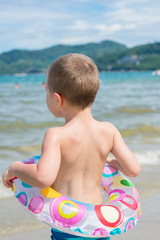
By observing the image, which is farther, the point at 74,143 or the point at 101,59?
the point at 101,59

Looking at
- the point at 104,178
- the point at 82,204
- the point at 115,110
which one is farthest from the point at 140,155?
the point at 115,110

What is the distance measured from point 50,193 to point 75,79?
561 mm

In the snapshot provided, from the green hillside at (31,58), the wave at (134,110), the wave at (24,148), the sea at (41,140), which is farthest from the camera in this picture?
the green hillside at (31,58)

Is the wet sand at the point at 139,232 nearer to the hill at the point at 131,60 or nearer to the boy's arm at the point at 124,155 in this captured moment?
the boy's arm at the point at 124,155

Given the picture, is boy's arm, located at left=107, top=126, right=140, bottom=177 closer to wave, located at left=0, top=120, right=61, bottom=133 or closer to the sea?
the sea

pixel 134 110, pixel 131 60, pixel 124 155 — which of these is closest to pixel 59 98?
pixel 124 155

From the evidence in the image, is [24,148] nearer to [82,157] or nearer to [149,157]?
[149,157]

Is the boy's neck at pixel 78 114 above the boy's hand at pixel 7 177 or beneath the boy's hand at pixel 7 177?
above

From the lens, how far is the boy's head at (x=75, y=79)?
1.71 meters

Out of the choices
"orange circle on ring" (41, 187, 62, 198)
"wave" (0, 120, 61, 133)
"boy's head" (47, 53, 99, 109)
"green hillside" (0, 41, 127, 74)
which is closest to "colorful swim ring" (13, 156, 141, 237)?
"orange circle on ring" (41, 187, 62, 198)

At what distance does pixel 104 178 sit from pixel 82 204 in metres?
0.42

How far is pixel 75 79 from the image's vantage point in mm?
1699

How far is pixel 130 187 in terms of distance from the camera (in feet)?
7.01

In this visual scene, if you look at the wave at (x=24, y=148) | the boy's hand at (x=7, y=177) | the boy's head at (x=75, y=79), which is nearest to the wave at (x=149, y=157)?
the wave at (x=24, y=148)
